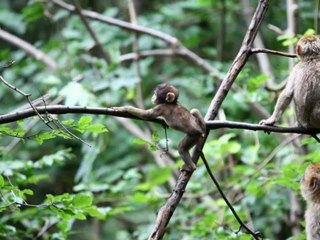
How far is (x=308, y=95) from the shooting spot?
5766 millimetres

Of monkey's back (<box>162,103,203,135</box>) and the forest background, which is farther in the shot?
the forest background

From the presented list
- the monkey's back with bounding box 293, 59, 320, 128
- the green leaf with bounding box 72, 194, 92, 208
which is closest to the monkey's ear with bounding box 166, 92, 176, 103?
the green leaf with bounding box 72, 194, 92, 208

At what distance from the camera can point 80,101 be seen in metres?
7.83

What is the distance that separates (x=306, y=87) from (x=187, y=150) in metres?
1.69

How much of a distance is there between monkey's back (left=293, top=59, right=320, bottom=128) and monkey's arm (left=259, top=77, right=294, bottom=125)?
6 centimetres

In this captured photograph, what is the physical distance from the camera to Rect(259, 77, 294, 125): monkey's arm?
17.6 feet

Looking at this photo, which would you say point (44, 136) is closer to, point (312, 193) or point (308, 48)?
point (308, 48)

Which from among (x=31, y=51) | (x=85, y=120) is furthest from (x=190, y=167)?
(x=31, y=51)

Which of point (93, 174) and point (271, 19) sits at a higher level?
point (271, 19)

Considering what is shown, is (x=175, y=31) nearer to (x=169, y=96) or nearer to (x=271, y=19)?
(x=271, y=19)

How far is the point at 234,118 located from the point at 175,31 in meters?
2.69

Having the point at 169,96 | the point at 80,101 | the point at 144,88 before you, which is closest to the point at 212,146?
the point at 80,101

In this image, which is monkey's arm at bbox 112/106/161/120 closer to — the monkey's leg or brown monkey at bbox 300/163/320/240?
the monkey's leg

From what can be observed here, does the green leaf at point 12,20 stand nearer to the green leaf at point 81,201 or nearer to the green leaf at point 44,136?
the green leaf at point 81,201
